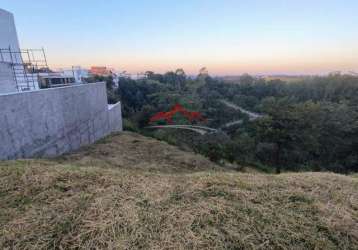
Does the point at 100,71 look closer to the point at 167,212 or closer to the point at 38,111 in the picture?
the point at 38,111

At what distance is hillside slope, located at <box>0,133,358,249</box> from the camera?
1177 mm

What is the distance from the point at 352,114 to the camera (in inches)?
555

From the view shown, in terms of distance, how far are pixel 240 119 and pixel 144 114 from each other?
1284 centimetres

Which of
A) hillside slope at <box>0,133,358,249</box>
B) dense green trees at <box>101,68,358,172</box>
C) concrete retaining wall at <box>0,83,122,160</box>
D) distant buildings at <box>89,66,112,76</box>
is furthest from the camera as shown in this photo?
distant buildings at <box>89,66,112,76</box>

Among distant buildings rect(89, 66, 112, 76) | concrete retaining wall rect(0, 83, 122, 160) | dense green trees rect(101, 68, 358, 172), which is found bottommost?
dense green trees rect(101, 68, 358, 172)

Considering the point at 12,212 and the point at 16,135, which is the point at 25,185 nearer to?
the point at 12,212

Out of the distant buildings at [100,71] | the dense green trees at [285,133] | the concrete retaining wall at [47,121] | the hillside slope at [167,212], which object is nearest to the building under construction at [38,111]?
the concrete retaining wall at [47,121]

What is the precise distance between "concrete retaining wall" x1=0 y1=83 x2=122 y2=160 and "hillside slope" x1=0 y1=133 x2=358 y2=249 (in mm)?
1715

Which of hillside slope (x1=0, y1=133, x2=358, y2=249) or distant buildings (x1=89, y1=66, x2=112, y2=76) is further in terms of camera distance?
distant buildings (x1=89, y1=66, x2=112, y2=76)

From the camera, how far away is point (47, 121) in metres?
4.30

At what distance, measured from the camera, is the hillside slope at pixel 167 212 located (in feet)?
3.86

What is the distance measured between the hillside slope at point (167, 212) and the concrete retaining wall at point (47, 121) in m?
1.72

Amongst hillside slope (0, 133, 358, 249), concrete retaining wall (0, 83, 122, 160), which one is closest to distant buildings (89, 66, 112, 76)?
concrete retaining wall (0, 83, 122, 160)

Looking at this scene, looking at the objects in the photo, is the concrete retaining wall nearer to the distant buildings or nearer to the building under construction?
the building under construction
